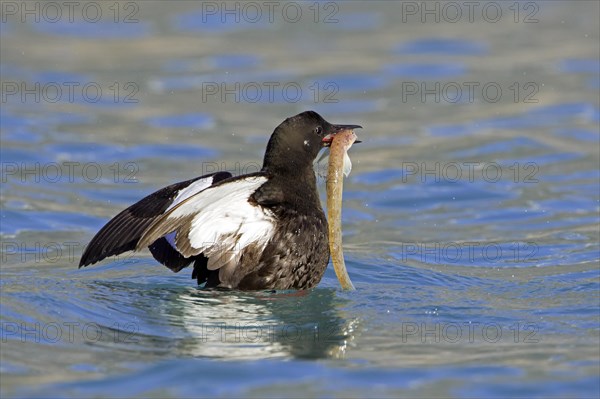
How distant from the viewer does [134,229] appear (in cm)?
811

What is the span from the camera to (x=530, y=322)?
784 cm

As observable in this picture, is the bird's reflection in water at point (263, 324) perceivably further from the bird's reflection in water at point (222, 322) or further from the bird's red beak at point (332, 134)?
the bird's red beak at point (332, 134)

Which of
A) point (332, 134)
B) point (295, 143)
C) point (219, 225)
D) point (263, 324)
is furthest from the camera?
point (332, 134)

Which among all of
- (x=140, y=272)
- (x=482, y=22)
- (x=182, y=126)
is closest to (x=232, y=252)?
(x=140, y=272)

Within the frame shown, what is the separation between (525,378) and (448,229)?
455 centimetres

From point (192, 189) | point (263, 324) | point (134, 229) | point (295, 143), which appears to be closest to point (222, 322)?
point (263, 324)

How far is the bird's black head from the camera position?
27.2 ft

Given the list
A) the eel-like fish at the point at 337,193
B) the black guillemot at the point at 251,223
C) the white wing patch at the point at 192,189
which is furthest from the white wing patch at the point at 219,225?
the eel-like fish at the point at 337,193

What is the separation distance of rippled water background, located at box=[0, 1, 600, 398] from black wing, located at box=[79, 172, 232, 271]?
0.91 ft

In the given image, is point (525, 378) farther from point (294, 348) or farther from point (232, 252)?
point (232, 252)

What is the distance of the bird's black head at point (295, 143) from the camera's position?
8.30 m

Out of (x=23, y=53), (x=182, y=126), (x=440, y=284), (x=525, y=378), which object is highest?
(x=23, y=53)

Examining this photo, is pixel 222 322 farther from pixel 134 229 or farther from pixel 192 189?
pixel 192 189

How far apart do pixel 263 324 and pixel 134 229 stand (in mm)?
1207
